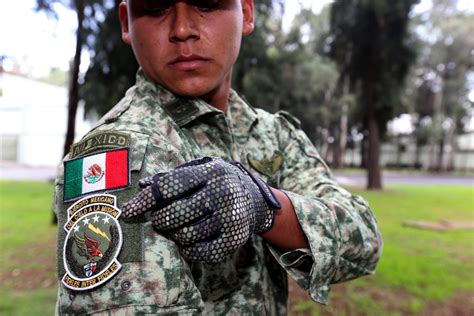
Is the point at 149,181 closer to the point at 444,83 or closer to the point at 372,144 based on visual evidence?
the point at 372,144

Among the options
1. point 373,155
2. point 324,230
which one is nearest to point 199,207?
point 324,230

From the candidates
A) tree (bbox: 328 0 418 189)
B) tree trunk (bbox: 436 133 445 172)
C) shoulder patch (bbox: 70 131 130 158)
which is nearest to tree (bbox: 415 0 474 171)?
tree trunk (bbox: 436 133 445 172)

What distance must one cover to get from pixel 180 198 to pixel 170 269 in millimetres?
160

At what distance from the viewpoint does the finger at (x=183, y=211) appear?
0.79 metres

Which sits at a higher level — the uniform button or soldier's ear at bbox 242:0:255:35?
soldier's ear at bbox 242:0:255:35

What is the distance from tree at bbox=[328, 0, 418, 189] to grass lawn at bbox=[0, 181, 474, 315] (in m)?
5.68

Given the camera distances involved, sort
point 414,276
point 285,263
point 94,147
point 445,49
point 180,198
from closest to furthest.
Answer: point 180,198, point 94,147, point 285,263, point 414,276, point 445,49

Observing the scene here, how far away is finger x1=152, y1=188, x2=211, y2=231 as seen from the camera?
2.58 ft

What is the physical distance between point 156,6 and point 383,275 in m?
4.55

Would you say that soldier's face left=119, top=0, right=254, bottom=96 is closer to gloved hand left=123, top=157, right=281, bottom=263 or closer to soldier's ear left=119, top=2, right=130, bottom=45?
soldier's ear left=119, top=2, right=130, bottom=45

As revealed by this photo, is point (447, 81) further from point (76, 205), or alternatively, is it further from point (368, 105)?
point (76, 205)

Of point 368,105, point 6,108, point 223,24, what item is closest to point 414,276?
point 223,24

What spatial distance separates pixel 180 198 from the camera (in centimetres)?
79

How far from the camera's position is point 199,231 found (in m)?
0.80
